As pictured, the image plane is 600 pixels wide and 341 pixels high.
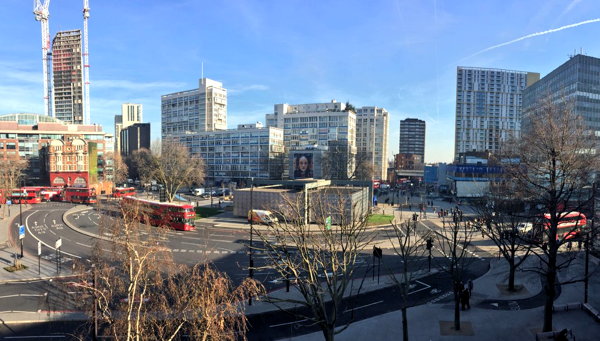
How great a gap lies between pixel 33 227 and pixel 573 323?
53.6 m

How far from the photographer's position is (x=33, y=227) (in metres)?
41.9

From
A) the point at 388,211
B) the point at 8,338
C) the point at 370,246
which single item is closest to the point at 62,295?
the point at 8,338

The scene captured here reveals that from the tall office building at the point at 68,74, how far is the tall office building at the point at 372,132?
142253 mm

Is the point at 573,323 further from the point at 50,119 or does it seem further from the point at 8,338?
the point at 50,119

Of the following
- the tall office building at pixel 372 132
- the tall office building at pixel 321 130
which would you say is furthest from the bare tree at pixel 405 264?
the tall office building at pixel 372 132

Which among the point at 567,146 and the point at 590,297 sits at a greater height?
the point at 567,146

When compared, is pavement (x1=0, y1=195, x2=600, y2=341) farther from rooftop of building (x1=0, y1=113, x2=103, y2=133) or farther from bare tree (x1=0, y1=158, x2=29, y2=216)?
rooftop of building (x1=0, y1=113, x2=103, y2=133)

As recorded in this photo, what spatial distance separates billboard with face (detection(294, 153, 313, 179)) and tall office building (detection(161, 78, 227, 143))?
2331 inches

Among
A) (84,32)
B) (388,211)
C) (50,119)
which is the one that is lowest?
(388,211)

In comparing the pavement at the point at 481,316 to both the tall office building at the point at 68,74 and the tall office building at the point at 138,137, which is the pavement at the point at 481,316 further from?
the tall office building at the point at 68,74

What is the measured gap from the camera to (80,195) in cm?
6431

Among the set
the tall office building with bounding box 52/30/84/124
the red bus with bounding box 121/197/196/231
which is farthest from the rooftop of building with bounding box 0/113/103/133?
the tall office building with bounding box 52/30/84/124

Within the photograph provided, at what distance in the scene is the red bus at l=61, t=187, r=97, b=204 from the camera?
208 feet

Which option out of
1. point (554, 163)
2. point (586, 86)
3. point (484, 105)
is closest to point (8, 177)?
point (554, 163)
